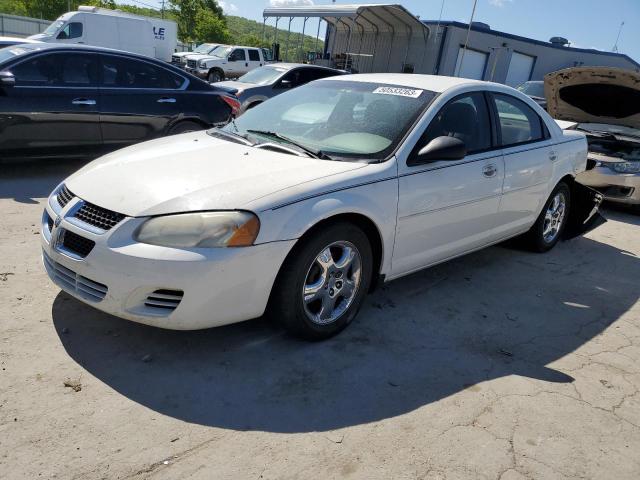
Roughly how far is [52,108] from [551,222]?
561 cm

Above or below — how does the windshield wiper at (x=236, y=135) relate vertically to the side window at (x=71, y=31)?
above

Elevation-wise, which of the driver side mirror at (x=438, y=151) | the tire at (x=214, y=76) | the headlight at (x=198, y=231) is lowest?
the tire at (x=214, y=76)

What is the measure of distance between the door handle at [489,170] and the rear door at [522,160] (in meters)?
0.20

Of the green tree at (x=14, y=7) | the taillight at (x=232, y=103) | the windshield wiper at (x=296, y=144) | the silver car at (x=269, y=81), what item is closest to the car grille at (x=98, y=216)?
the windshield wiper at (x=296, y=144)

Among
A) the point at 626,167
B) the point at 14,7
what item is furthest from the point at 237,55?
the point at 14,7

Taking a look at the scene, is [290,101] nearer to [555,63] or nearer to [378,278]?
[378,278]

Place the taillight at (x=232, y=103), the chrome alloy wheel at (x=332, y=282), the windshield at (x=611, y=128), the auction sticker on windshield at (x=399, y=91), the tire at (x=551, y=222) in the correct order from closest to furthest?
the chrome alloy wheel at (x=332, y=282), the auction sticker on windshield at (x=399, y=91), the tire at (x=551, y=222), the windshield at (x=611, y=128), the taillight at (x=232, y=103)

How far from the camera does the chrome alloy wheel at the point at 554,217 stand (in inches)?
209

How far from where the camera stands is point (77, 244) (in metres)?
2.89

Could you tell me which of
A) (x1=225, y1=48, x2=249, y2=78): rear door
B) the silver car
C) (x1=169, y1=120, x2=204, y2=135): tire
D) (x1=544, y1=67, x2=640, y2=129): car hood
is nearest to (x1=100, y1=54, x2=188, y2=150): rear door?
(x1=169, y1=120, x2=204, y2=135): tire

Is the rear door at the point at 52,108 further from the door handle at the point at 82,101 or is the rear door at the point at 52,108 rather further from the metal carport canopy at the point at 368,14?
the metal carport canopy at the point at 368,14

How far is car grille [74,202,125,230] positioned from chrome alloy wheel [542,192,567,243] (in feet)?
13.2

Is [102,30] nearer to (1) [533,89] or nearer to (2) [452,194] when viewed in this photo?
(1) [533,89]

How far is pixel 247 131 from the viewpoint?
4.02 metres
